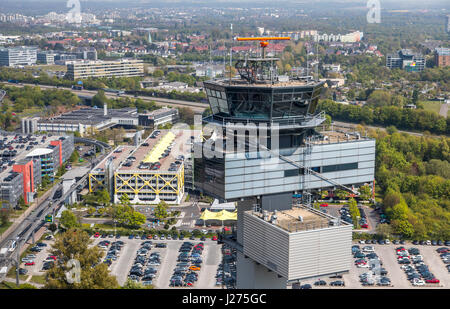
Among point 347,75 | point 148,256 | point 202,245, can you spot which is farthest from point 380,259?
point 347,75

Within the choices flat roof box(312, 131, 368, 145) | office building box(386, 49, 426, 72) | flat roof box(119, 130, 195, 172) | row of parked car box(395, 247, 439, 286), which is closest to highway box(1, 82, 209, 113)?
flat roof box(119, 130, 195, 172)

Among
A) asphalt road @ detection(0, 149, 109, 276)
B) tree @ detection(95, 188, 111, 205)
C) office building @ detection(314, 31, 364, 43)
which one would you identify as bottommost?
asphalt road @ detection(0, 149, 109, 276)

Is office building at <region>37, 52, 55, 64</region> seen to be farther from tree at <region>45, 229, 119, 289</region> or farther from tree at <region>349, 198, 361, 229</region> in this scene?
tree at <region>45, 229, 119, 289</region>

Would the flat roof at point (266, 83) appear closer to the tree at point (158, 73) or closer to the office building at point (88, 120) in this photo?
the office building at point (88, 120)

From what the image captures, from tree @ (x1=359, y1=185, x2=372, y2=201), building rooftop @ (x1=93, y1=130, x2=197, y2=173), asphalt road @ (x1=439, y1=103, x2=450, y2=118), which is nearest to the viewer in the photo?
tree @ (x1=359, y1=185, x2=372, y2=201)

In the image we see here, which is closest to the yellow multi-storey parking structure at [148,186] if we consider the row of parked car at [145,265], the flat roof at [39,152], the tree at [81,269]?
the row of parked car at [145,265]

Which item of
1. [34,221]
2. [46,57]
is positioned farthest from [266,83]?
[46,57]

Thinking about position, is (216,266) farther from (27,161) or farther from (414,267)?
(27,161)
